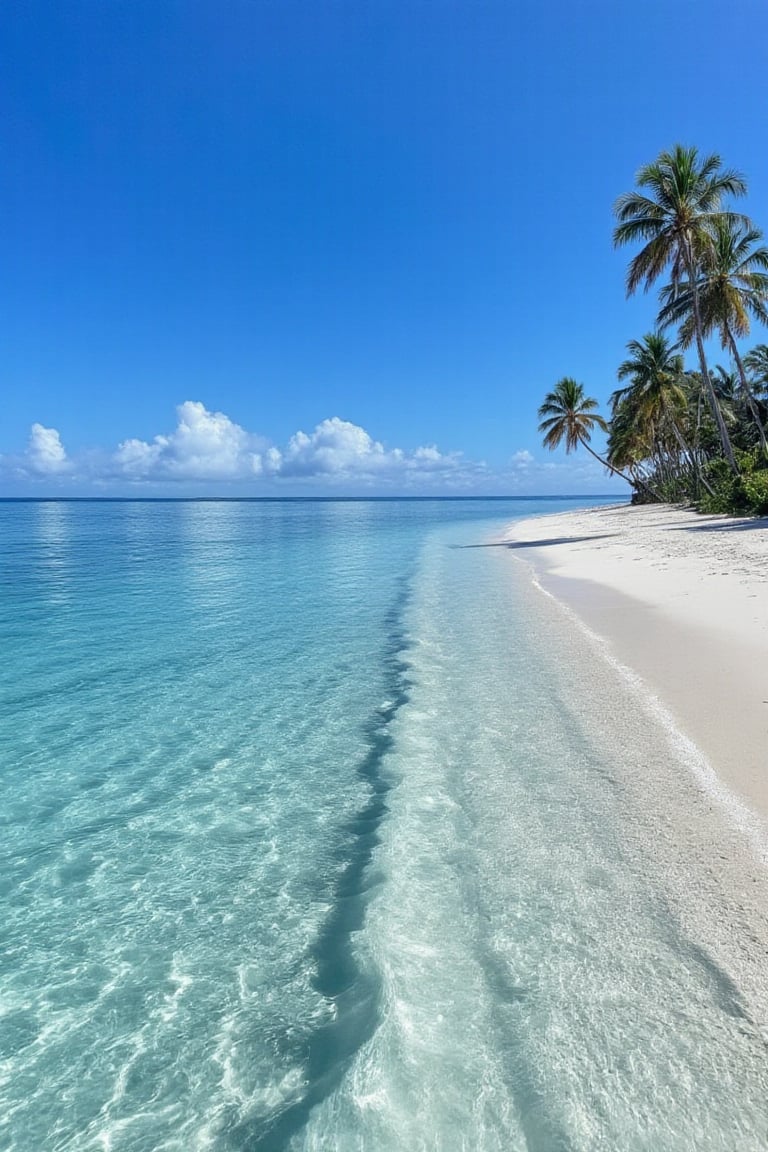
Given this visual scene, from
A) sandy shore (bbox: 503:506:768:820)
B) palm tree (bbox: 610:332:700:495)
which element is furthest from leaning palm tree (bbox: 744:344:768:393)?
sandy shore (bbox: 503:506:768:820)

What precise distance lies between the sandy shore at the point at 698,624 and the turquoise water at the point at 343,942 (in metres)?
1.27

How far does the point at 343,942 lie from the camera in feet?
13.3

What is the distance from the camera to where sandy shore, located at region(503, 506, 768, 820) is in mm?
6273

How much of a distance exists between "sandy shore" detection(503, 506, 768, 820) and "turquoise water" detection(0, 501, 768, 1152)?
4.17 feet

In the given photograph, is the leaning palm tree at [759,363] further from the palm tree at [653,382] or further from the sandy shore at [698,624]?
the sandy shore at [698,624]

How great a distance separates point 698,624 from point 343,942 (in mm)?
9487

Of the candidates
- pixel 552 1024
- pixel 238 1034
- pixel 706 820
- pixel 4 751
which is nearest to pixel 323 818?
pixel 238 1034

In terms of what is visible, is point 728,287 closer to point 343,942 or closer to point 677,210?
point 677,210

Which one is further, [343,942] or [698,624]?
[698,624]

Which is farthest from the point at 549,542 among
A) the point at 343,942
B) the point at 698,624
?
the point at 343,942

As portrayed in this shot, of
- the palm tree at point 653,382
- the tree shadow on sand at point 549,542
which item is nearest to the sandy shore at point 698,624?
the tree shadow on sand at point 549,542

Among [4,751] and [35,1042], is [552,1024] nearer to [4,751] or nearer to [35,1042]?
[35,1042]

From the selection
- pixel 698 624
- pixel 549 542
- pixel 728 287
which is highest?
pixel 728 287

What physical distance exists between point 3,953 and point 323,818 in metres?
2.51
